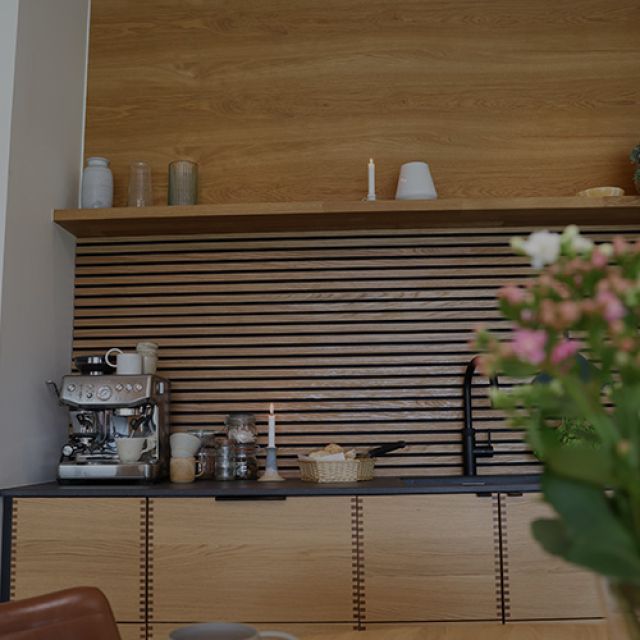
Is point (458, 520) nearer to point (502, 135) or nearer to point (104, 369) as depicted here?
point (104, 369)

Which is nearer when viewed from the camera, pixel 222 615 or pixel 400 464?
pixel 222 615

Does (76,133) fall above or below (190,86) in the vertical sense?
below

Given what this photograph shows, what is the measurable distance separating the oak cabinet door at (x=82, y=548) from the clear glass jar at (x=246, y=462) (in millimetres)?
519

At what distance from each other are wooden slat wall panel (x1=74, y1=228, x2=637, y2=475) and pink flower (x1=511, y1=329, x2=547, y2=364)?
249 centimetres

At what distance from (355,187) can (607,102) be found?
45.0 inches

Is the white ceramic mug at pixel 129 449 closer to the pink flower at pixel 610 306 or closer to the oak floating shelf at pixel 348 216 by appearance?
the oak floating shelf at pixel 348 216

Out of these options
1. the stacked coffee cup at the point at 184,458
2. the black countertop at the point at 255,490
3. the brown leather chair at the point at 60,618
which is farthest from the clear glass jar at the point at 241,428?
the brown leather chair at the point at 60,618

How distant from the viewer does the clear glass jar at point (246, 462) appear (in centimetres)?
290

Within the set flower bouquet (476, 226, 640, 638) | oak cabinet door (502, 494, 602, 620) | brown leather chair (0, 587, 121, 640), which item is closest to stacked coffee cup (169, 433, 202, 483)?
oak cabinet door (502, 494, 602, 620)

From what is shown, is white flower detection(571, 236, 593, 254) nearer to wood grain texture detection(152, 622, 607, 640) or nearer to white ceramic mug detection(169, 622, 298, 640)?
white ceramic mug detection(169, 622, 298, 640)

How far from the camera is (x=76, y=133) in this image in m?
3.29

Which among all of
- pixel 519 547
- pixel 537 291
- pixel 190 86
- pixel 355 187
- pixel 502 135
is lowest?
pixel 519 547

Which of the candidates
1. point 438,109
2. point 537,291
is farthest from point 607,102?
point 537,291

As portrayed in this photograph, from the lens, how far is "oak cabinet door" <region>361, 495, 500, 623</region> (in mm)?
2371
